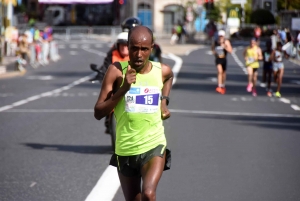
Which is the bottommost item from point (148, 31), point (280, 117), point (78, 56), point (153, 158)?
point (78, 56)

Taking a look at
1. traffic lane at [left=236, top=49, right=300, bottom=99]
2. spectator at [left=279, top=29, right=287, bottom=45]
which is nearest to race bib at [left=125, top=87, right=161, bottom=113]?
traffic lane at [left=236, top=49, right=300, bottom=99]

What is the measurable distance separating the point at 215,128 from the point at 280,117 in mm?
2809

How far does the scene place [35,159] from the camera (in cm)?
1126

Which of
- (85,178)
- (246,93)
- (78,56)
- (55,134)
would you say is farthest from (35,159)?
(78,56)

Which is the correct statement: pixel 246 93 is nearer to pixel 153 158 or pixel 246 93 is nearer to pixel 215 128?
pixel 215 128

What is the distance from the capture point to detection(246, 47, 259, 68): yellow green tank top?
24500mm

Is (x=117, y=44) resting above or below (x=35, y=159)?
above

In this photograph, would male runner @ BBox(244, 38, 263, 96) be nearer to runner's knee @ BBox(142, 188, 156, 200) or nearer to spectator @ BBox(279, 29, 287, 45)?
spectator @ BBox(279, 29, 287, 45)

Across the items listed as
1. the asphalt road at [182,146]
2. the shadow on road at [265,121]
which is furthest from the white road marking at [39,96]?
the shadow on road at [265,121]

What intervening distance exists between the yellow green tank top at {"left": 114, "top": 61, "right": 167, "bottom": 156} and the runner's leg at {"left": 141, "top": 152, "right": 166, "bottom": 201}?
3.8 inches

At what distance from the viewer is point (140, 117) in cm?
592

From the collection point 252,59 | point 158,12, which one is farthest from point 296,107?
A: point 158,12

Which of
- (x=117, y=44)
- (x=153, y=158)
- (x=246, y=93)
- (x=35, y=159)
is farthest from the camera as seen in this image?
(x=246, y=93)

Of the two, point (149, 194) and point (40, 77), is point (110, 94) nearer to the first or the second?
point (149, 194)
